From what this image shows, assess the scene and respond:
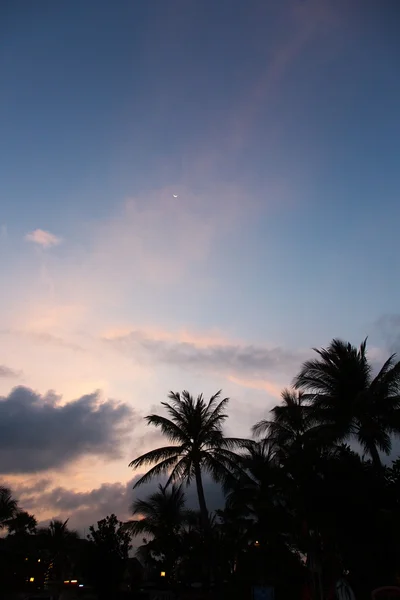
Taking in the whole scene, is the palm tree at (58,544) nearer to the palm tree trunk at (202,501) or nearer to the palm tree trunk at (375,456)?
the palm tree trunk at (202,501)

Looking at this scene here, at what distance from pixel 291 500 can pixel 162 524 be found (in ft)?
39.6

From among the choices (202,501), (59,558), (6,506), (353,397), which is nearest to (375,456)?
(353,397)

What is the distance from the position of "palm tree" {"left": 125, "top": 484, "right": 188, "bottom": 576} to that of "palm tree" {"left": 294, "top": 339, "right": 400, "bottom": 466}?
12143mm

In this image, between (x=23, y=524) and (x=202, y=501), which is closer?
(x=202, y=501)

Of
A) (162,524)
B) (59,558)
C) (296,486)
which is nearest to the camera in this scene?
(296,486)

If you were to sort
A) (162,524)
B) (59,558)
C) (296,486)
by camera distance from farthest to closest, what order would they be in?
(59,558) → (162,524) → (296,486)

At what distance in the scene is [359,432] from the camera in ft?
93.4

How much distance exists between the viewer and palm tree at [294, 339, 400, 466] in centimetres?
2811

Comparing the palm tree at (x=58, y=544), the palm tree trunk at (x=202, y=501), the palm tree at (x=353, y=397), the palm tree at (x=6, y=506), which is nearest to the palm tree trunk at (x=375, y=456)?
the palm tree at (x=353, y=397)

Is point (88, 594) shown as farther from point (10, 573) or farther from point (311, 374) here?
point (10, 573)

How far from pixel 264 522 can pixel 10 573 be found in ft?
84.2

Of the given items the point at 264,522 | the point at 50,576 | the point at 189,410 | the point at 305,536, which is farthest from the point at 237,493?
the point at 50,576

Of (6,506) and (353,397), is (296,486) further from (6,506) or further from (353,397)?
(6,506)

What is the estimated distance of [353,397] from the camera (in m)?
29.9
